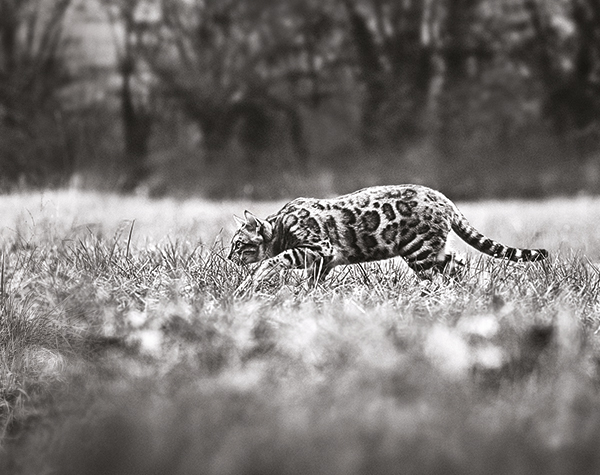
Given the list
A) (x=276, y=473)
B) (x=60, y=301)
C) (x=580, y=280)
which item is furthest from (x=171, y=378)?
(x=580, y=280)

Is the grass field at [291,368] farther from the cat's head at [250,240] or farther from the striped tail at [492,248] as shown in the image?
the cat's head at [250,240]

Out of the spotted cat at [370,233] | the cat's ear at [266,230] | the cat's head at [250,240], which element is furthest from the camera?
the cat's ear at [266,230]

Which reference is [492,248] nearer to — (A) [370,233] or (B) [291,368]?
(A) [370,233]

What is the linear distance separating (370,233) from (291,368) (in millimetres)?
1849

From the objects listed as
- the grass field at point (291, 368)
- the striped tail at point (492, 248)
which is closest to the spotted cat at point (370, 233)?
the striped tail at point (492, 248)

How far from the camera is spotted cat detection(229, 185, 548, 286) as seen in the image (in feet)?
14.9

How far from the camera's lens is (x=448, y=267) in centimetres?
465

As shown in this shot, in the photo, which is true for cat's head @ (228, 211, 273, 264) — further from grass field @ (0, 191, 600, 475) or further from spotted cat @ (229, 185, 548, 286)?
grass field @ (0, 191, 600, 475)

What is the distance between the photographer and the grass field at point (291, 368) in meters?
2.20

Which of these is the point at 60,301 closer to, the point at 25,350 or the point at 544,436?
the point at 25,350

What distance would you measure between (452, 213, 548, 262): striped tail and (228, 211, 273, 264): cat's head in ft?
4.08

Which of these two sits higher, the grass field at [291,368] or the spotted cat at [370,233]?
the spotted cat at [370,233]

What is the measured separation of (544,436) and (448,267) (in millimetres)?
2442

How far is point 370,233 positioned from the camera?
15.2 ft
